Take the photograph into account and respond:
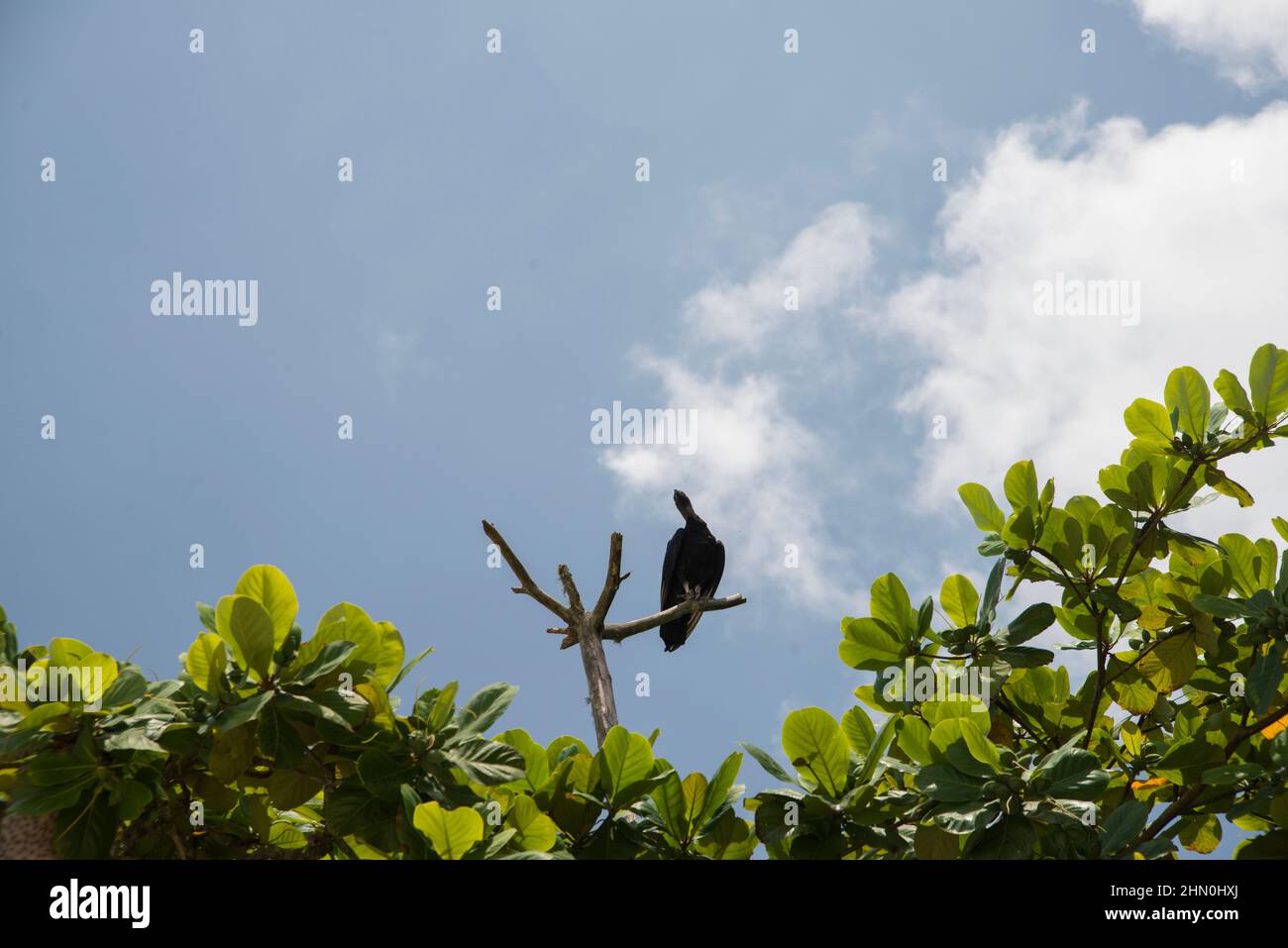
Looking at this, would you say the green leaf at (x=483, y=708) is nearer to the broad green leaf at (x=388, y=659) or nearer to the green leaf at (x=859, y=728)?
the broad green leaf at (x=388, y=659)

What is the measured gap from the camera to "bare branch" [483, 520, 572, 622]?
3475 mm

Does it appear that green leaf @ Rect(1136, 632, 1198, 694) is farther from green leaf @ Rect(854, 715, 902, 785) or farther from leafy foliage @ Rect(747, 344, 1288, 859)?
green leaf @ Rect(854, 715, 902, 785)

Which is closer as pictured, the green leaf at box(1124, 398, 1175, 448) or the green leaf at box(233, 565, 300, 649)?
the green leaf at box(233, 565, 300, 649)

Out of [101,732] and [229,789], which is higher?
[101,732]

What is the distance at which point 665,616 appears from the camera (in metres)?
3.84

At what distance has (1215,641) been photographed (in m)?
2.26

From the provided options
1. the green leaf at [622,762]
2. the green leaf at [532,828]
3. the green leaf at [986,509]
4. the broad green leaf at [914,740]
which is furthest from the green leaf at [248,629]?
the green leaf at [986,509]

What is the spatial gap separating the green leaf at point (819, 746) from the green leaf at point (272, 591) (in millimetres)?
970

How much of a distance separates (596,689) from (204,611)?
5.64 feet

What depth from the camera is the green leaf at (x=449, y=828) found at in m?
1.39

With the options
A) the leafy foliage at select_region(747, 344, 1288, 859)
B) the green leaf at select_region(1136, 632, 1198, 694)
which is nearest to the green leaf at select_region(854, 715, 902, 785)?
the leafy foliage at select_region(747, 344, 1288, 859)

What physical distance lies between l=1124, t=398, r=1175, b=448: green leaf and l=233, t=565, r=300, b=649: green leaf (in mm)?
2077
